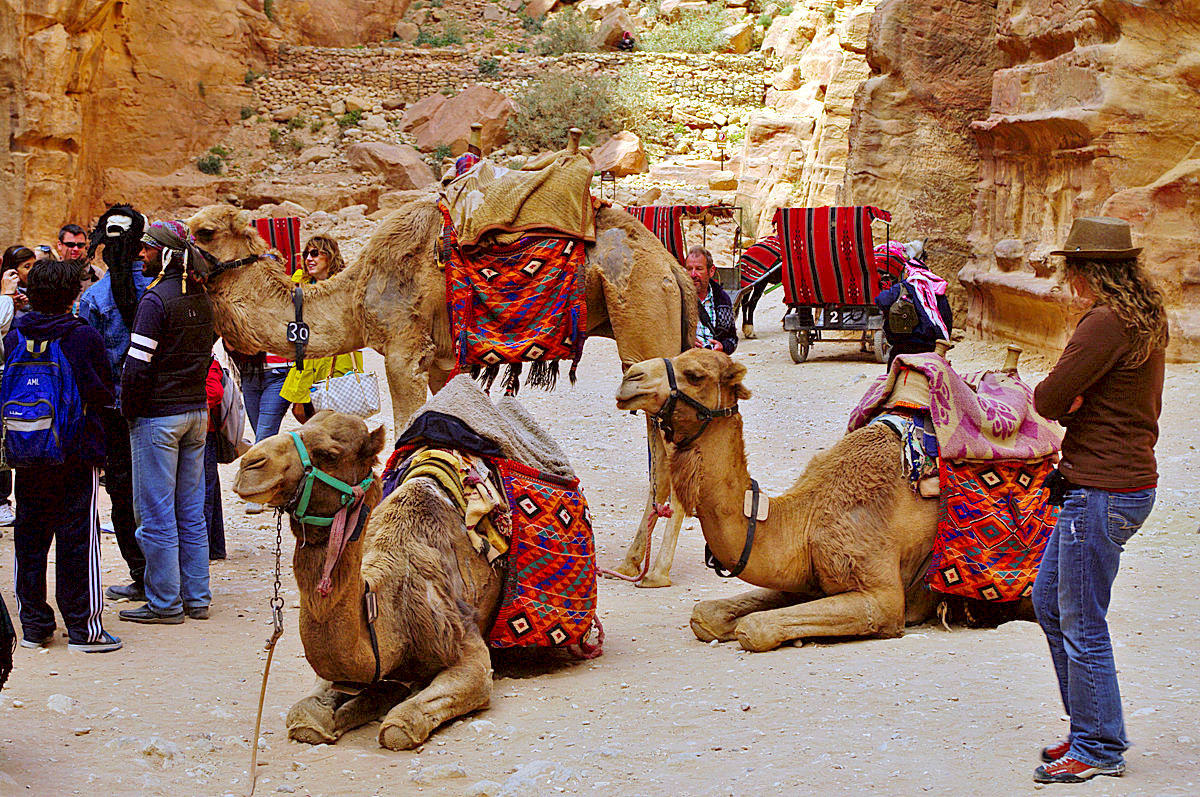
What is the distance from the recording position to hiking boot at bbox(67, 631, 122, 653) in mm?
5473

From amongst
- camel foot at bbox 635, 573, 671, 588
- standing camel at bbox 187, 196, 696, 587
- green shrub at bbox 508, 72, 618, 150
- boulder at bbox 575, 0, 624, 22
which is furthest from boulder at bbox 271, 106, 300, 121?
camel foot at bbox 635, 573, 671, 588

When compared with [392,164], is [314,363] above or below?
below

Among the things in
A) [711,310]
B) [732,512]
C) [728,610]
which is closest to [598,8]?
[711,310]

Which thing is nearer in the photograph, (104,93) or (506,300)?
(506,300)

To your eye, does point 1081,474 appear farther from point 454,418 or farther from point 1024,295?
point 1024,295

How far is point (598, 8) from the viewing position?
4438cm

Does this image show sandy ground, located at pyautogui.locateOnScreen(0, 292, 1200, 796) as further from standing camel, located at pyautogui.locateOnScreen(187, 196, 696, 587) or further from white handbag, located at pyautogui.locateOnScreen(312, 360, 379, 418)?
white handbag, located at pyautogui.locateOnScreen(312, 360, 379, 418)

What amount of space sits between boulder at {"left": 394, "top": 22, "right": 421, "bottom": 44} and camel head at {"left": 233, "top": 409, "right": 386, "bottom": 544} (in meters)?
41.1

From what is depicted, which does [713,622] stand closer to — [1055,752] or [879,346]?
[1055,752]

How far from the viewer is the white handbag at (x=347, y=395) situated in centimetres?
812

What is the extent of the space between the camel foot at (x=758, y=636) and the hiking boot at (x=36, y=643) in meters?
3.18

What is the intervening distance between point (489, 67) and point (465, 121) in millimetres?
5401

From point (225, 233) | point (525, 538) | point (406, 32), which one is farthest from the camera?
point (406, 32)

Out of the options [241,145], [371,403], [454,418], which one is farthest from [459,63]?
[454,418]
